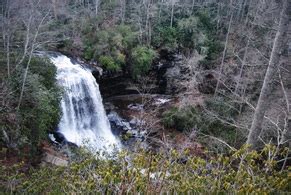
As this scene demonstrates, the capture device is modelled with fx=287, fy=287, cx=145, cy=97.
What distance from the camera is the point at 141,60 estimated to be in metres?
20.1

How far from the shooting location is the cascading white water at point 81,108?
15.2m

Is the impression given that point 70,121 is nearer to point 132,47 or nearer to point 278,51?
point 132,47

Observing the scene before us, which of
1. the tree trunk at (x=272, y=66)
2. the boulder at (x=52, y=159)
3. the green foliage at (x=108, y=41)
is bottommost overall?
the boulder at (x=52, y=159)

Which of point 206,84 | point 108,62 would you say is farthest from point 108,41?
point 206,84

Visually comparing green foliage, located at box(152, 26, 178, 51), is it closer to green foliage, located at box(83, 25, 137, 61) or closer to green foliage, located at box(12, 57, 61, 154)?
green foliage, located at box(83, 25, 137, 61)

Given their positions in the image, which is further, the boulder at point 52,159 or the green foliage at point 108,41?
the green foliage at point 108,41

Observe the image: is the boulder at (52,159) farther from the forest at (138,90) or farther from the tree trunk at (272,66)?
the tree trunk at (272,66)

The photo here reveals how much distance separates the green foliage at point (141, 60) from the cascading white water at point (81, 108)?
3.93m

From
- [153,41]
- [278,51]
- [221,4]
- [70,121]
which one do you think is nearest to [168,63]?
[153,41]

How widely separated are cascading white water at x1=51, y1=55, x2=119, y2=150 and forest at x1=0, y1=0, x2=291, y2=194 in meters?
0.06

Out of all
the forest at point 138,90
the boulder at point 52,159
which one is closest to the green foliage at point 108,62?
the forest at point 138,90

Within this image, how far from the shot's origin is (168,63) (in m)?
A: 22.0

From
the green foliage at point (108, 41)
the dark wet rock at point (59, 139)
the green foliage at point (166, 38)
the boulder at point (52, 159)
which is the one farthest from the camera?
the green foliage at point (166, 38)

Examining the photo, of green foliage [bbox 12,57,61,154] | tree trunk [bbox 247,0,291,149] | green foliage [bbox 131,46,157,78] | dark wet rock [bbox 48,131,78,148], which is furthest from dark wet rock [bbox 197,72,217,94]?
tree trunk [bbox 247,0,291,149]
